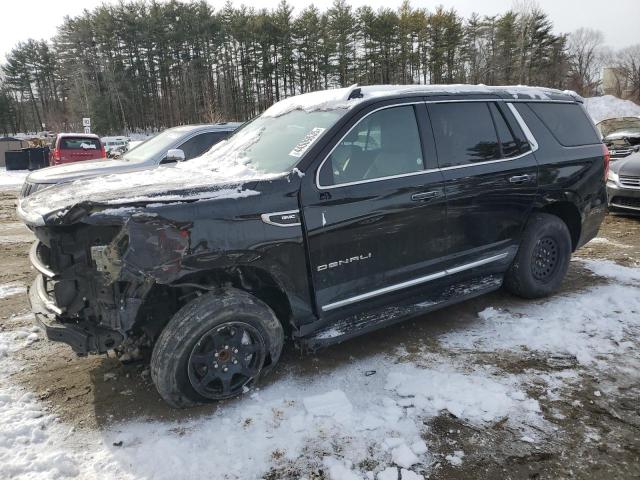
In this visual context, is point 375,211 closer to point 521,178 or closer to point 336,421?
point 336,421

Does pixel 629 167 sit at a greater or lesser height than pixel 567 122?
lesser

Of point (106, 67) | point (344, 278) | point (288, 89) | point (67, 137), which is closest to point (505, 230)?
point (344, 278)

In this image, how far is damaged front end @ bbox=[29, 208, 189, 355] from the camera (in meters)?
2.66

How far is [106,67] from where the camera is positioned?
53.3 metres

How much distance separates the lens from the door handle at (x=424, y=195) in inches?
141

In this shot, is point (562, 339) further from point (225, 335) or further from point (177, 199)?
point (177, 199)

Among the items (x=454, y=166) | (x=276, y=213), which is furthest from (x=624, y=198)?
(x=276, y=213)

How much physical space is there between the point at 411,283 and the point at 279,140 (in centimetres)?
153

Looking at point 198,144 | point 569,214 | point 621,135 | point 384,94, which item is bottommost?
point 569,214

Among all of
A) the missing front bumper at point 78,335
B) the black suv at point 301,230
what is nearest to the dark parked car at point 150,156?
the black suv at point 301,230

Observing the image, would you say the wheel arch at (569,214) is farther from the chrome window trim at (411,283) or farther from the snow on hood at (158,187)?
the snow on hood at (158,187)

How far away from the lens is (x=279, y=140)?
366 cm

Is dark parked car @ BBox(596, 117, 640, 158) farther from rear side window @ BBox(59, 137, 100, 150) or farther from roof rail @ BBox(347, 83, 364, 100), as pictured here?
rear side window @ BBox(59, 137, 100, 150)

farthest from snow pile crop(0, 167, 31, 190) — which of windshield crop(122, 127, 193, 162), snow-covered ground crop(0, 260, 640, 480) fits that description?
snow-covered ground crop(0, 260, 640, 480)
